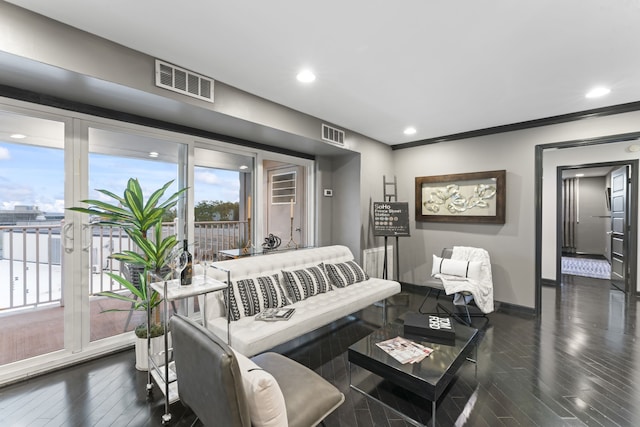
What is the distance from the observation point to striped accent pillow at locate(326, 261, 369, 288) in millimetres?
3537

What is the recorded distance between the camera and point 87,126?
2.53 meters

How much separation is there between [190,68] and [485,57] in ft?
→ 7.93

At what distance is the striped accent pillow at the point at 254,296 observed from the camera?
2.53 m

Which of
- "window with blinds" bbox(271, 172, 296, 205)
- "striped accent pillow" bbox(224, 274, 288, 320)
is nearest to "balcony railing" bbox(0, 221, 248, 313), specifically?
"striped accent pillow" bbox(224, 274, 288, 320)

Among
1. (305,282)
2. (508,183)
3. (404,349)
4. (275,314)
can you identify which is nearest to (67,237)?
(275,314)

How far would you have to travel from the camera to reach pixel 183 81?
242cm

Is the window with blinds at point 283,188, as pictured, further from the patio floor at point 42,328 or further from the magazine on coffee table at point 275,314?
the patio floor at point 42,328

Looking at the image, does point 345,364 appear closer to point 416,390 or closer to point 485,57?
point 416,390

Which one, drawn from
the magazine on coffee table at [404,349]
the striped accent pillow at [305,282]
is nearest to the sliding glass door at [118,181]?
the striped accent pillow at [305,282]

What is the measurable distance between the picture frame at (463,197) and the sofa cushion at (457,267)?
0.76 metres

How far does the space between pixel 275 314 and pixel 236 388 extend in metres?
1.41

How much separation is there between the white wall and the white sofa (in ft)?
4.90

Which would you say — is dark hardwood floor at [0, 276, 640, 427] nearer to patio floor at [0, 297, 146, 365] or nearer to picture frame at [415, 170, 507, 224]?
patio floor at [0, 297, 146, 365]

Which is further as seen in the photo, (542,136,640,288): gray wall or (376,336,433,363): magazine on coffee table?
(542,136,640,288): gray wall
